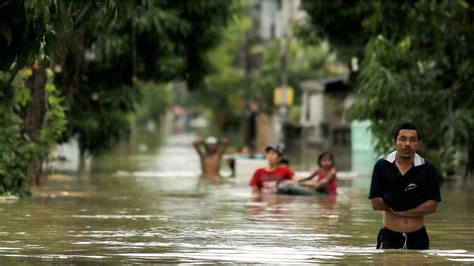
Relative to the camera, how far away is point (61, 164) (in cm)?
3962

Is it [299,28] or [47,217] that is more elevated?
[299,28]

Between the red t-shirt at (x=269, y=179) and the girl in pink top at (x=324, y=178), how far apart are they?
583 millimetres

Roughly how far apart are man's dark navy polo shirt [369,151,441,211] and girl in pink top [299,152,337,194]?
12.2m

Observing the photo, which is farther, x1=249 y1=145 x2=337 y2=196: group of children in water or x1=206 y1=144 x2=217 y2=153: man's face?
x1=206 y1=144 x2=217 y2=153: man's face

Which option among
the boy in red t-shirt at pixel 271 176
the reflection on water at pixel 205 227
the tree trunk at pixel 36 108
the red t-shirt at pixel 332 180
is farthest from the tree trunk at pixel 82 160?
the red t-shirt at pixel 332 180

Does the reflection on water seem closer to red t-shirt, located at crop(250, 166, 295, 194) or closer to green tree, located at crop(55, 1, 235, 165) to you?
red t-shirt, located at crop(250, 166, 295, 194)

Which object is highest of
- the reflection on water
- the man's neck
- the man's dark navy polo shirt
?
the man's neck

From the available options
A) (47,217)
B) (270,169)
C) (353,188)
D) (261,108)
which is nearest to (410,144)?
(47,217)

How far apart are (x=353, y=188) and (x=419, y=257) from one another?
52.2 ft

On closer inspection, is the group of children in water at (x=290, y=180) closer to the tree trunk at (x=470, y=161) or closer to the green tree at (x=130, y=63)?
the tree trunk at (x=470, y=161)

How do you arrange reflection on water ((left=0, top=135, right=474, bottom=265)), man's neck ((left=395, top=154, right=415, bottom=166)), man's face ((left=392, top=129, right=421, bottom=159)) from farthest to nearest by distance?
1. reflection on water ((left=0, top=135, right=474, bottom=265))
2. man's neck ((left=395, top=154, right=415, bottom=166))
3. man's face ((left=392, top=129, right=421, bottom=159))

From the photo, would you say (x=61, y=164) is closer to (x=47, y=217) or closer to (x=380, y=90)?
(x=380, y=90)

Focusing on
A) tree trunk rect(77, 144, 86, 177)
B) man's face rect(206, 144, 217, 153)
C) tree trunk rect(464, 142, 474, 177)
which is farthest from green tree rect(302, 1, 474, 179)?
tree trunk rect(77, 144, 86, 177)

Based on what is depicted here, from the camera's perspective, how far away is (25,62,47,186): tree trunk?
1051 inches
